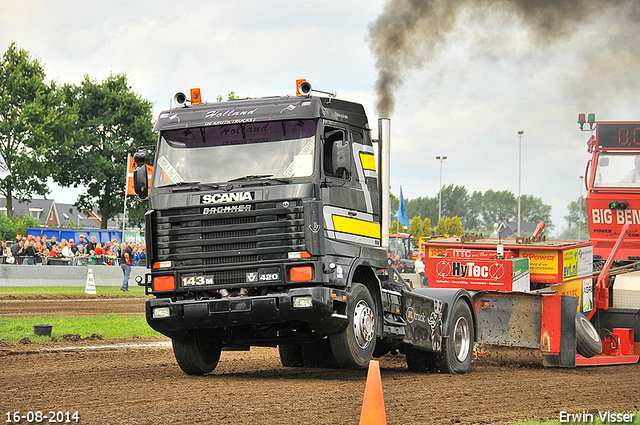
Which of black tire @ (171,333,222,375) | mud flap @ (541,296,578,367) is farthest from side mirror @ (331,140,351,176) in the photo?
mud flap @ (541,296,578,367)

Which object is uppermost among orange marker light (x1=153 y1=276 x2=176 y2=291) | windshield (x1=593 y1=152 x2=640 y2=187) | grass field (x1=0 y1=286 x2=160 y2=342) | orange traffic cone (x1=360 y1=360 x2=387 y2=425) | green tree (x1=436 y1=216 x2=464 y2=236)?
green tree (x1=436 y1=216 x2=464 y2=236)

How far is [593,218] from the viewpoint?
16.0m

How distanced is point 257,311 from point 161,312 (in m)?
1.20

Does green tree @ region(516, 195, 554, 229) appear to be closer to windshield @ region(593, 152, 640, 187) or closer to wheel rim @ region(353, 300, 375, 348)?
windshield @ region(593, 152, 640, 187)

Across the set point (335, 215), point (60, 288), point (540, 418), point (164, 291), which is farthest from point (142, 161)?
point (60, 288)

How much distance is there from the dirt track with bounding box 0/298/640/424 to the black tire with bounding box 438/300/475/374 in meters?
0.29

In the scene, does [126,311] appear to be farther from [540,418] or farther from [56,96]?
[56,96]

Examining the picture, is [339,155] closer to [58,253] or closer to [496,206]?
[58,253]

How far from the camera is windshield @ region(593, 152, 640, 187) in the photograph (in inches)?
625

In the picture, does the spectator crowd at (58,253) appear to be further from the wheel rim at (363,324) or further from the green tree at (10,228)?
the green tree at (10,228)

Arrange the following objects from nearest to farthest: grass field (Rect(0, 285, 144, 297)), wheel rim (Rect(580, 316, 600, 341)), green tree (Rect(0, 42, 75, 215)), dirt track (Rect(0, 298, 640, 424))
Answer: dirt track (Rect(0, 298, 640, 424))
wheel rim (Rect(580, 316, 600, 341))
grass field (Rect(0, 285, 144, 297))
green tree (Rect(0, 42, 75, 215))

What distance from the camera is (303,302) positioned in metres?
8.38

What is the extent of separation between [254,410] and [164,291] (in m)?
2.47

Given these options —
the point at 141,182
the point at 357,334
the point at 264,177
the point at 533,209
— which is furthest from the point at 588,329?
the point at 533,209
